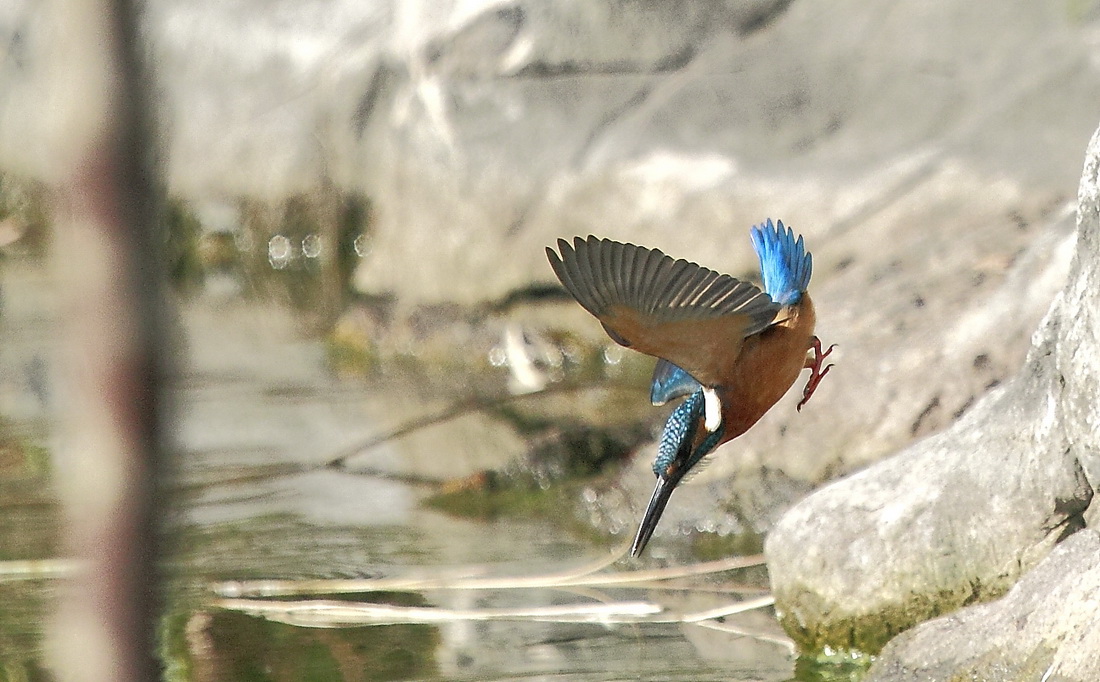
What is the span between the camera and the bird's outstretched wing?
2.75 meters

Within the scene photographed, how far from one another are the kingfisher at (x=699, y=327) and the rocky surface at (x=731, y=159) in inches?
38.2

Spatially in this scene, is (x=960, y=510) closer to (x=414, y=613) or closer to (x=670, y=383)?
(x=670, y=383)

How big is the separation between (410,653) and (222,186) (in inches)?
205

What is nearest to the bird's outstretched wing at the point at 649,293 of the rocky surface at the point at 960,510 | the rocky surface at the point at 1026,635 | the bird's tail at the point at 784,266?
the bird's tail at the point at 784,266

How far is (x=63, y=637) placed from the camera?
0.69 metres

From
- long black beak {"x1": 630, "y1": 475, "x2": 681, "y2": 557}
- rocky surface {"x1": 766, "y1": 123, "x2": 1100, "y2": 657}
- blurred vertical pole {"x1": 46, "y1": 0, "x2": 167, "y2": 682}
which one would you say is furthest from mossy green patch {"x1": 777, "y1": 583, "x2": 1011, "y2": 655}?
blurred vertical pole {"x1": 46, "y1": 0, "x2": 167, "y2": 682}

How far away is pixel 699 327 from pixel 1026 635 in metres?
0.83

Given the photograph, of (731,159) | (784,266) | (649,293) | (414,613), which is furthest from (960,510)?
(731,159)

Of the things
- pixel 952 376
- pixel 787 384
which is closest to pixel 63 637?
pixel 787 384

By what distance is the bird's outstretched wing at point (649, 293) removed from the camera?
275 centimetres

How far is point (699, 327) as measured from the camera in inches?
120

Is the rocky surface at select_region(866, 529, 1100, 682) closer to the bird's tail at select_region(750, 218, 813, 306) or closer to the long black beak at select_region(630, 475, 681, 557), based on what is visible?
the long black beak at select_region(630, 475, 681, 557)

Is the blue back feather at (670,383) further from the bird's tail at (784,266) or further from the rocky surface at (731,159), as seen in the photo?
the rocky surface at (731,159)

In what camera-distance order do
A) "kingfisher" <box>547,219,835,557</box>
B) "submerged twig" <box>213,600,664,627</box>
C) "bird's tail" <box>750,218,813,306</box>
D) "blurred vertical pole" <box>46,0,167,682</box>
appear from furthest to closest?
"submerged twig" <box>213,600,664,627</box> < "bird's tail" <box>750,218,813,306</box> < "kingfisher" <box>547,219,835,557</box> < "blurred vertical pole" <box>46,0,167,682</box>
